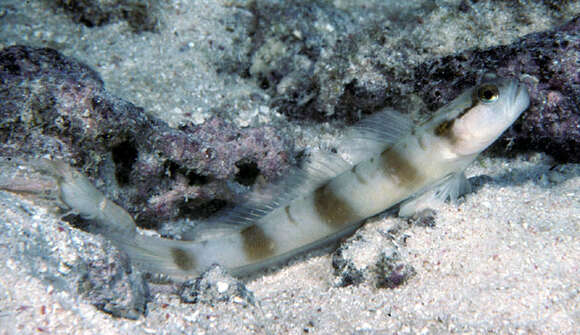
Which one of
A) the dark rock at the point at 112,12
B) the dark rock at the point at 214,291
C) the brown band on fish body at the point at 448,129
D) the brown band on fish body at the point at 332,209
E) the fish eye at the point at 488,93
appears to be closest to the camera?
the dark rock at the point at 214,291

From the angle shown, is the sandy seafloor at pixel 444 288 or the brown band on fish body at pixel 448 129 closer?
the sandy seafloor at pixel 444 288

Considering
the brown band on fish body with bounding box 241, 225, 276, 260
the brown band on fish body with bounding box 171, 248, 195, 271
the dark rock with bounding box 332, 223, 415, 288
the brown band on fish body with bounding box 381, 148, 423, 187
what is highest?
the brown band on fish body with bounding box 381, 148, 423, 187

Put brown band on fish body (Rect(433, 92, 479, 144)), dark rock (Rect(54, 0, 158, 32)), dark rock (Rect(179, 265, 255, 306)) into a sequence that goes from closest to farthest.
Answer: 1. dark rock (Rect(179, 265, 255, 306))
2. brown band on fish body (Rect(433, 92, 479, 144))
3. dark rock (Rect(54, 0, 158, 32))

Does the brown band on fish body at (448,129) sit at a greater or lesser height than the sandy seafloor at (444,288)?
greater

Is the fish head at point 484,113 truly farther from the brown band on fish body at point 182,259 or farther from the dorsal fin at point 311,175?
the brown band on fish body at point 182,259

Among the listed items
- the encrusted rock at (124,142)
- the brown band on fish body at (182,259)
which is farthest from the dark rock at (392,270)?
the brown band on fish body at (182,259)

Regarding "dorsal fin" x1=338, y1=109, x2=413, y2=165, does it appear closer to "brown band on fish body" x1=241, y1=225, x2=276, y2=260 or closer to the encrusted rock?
the encrusted rock

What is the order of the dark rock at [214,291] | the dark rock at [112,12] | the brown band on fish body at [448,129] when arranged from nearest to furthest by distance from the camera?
the dark rock at [214,291] → the brown band on fish body at [448,129] → the dark rock at [112,12]

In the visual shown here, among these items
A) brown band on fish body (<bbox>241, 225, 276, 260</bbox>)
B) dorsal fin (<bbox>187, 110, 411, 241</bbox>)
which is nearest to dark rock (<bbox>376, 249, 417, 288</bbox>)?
dorsal fin (<bbox>187, 110, 411, 241</bbox>)

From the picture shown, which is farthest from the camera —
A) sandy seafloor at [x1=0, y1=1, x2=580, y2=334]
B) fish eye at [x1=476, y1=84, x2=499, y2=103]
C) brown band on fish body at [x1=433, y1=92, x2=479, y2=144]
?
brown band on fish body at [x1=433, y1=92, x2=479, y2=144]

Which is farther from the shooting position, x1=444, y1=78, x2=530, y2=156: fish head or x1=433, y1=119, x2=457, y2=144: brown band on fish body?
x1=433, y1=119, x2=457, y2=144: brown band on fish body

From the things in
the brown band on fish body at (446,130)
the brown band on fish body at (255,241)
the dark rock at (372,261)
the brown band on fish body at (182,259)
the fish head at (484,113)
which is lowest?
the brown band on fish body at (182,259)
